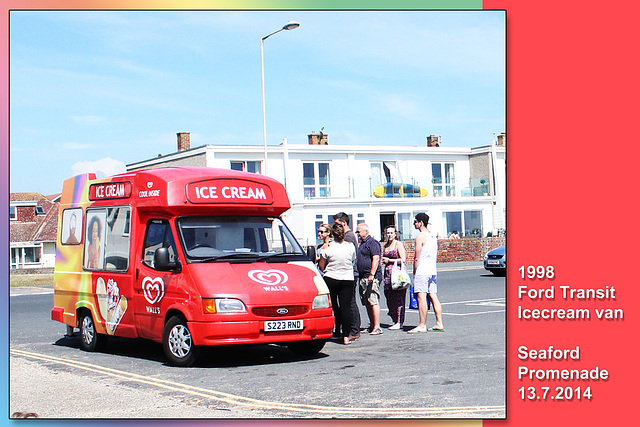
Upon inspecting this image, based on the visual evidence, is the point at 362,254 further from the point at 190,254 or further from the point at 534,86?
the point at 534,86

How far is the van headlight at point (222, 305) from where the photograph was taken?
981cm

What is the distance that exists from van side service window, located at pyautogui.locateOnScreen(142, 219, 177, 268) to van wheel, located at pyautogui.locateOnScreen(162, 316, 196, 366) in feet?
2.83

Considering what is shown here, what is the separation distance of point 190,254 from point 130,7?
4135 mm

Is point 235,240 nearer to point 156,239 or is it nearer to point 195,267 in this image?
point 195,267

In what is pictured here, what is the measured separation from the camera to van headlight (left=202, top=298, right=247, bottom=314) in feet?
32.2

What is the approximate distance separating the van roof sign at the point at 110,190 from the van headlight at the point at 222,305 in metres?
2.38

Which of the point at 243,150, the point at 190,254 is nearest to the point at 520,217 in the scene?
the point at 190,254

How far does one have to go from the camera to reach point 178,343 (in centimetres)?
1020

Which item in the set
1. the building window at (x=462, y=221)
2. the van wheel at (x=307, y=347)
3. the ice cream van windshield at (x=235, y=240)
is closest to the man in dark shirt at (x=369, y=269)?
the ice cream van windshield at (x=235, y=240)

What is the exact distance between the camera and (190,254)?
10.4m

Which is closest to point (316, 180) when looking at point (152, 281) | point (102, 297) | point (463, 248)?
point (463, 248)

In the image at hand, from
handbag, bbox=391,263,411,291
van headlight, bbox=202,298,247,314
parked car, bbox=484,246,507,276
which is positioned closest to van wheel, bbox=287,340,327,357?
van headlight, bbox=202,298,247,314

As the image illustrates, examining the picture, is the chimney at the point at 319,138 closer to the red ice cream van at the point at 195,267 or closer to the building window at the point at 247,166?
the building window at the point at 247,166

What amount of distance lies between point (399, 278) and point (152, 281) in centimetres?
399
